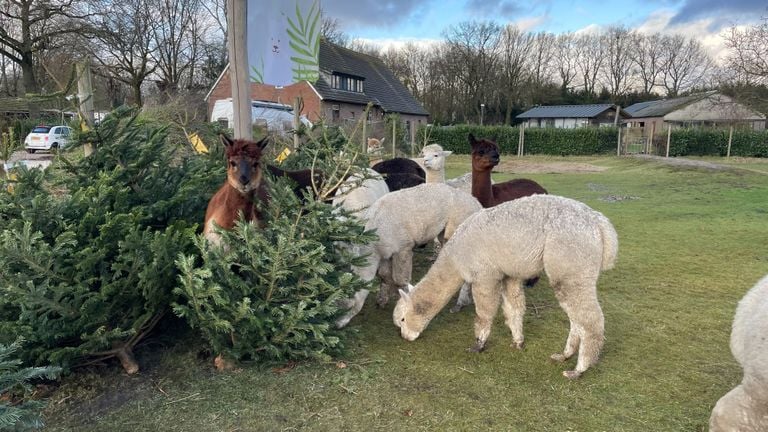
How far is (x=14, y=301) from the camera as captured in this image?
2.83 metres

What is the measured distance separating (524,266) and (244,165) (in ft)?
7.06

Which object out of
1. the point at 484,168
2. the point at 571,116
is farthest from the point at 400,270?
the point at 571,116

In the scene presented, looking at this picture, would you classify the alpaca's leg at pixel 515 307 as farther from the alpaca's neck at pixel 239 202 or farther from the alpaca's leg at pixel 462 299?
the alpaca's neck at pixel 239 202

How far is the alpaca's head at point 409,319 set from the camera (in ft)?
13.4

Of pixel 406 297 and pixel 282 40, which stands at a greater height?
pixel 282 40

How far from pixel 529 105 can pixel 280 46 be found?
54623mm

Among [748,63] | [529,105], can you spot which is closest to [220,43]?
[529,105]

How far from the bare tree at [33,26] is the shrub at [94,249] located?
23801mm

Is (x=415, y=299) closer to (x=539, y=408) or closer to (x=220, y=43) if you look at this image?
(x=539, y=408)

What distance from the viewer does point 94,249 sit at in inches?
127

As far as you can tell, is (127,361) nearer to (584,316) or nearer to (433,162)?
(584,316)

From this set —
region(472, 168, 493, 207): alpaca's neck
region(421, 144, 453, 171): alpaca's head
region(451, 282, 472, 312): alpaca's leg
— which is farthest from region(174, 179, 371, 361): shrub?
Result: region(421, 144, 453, 171): alpaca's head

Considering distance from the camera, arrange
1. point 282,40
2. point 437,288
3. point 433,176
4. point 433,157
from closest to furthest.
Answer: point 437,288
point 282,40
point 433,157
point 433,176

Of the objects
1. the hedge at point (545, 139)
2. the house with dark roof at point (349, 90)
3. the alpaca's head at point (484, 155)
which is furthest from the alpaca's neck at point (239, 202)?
the hedge at point (545, 139)
